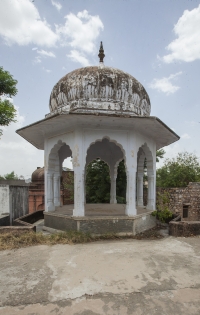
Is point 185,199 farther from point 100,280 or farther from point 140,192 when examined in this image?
Answer: point 100,280

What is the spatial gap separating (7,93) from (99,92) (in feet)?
26.0

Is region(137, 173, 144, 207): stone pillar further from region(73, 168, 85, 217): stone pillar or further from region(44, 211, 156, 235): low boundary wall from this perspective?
region(73, 168, 85, 217): stone pillar

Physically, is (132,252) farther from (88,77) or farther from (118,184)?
(118,184)

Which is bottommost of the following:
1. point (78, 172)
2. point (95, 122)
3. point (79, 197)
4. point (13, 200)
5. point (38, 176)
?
point (13, 200)

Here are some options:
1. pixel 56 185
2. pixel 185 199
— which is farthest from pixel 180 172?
pixel 56 185

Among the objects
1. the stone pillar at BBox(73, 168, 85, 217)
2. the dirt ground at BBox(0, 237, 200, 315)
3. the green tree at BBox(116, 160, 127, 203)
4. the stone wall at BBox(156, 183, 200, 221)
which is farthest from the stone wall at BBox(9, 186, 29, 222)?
the stone wall at BBox(156, 183, 200, 221)

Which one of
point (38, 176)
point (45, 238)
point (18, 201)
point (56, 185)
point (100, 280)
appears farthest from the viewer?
point (38, 176)

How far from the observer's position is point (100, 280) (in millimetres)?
3668

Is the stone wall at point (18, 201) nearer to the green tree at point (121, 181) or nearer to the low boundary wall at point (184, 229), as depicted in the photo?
the green tree at point (121, 181)

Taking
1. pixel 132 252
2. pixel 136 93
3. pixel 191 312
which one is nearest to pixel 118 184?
pixel 136 93

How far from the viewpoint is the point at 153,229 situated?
7.55 metres

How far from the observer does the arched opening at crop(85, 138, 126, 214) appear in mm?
11289

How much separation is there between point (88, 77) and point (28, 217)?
6056mm

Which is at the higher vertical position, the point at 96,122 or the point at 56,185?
the point at 96,122
